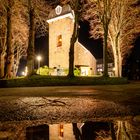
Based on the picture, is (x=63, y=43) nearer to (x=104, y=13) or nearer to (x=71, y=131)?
(x=104, y=13)

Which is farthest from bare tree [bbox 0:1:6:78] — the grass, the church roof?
the church roof

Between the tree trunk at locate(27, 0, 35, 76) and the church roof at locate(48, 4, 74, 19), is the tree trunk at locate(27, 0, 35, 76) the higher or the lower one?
the lower one

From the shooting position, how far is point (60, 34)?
42938 millimetres

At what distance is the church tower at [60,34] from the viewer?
41.4 meters

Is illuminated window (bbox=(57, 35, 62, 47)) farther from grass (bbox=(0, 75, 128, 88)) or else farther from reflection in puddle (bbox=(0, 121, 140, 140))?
reflection in puddle (bbox=(0, 121, 140, 140))

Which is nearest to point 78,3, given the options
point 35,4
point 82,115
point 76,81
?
point 35,4

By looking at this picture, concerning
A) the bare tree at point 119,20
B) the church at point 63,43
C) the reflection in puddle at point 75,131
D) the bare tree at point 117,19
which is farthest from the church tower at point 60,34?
the reflection in puddle at point 75,131

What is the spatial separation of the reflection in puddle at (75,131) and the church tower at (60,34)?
34931mm

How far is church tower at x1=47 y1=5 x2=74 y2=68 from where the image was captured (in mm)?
41412

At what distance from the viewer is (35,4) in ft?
87.4

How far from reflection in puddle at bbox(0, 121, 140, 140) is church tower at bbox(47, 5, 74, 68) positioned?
34.9 metres

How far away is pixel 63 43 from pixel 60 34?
1.75 metres

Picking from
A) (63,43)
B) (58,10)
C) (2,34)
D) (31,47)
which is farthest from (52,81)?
(58,10)

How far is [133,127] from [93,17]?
→ 32.7 meters
